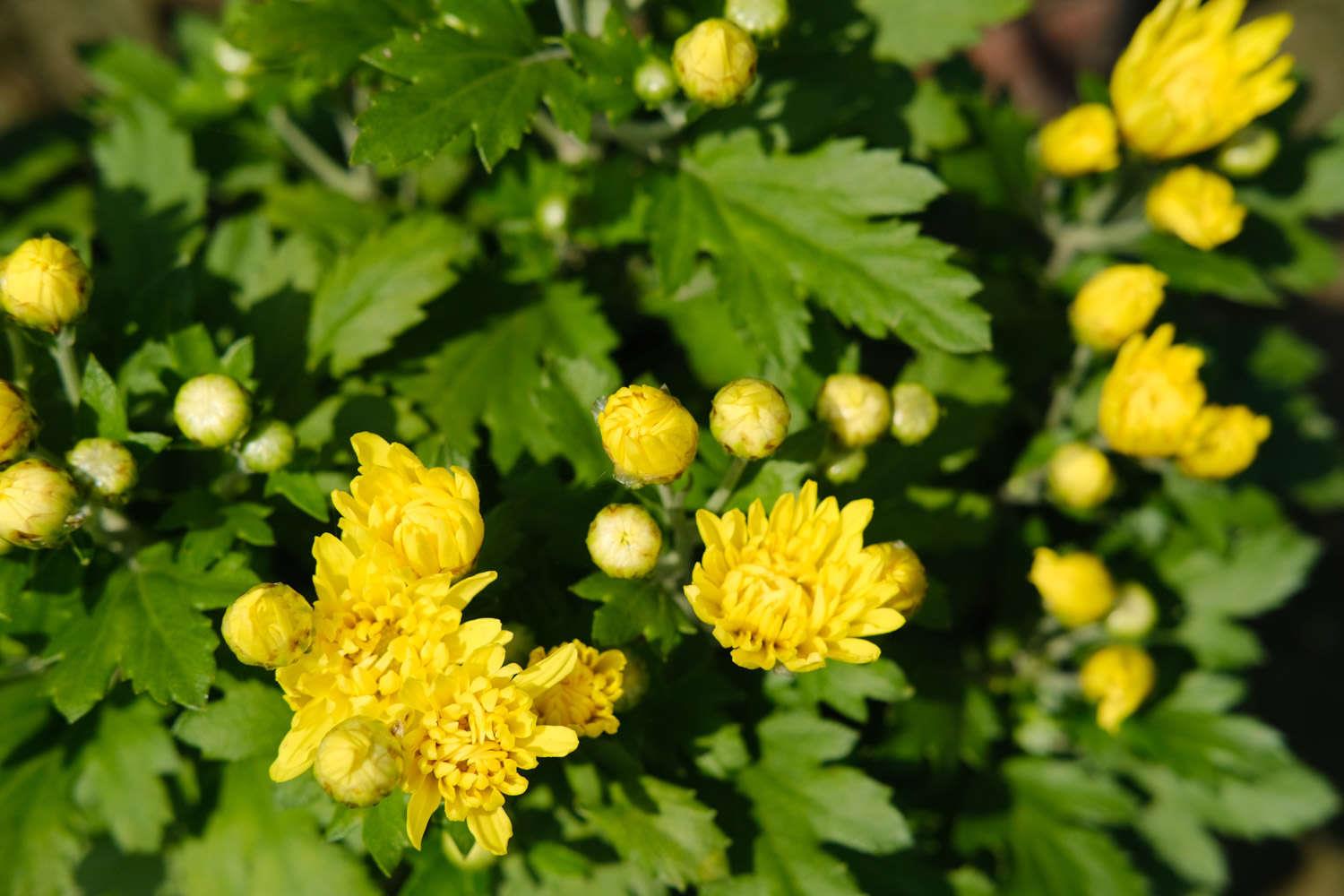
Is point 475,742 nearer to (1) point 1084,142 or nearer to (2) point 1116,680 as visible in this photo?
(2) point 1116,680

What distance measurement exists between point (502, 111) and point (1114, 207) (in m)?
1.67

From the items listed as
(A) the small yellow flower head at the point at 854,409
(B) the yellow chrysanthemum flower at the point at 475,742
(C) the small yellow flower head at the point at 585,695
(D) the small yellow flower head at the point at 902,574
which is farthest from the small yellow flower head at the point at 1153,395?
(B) the yellow chrysanthemum flower at the point at 475,742

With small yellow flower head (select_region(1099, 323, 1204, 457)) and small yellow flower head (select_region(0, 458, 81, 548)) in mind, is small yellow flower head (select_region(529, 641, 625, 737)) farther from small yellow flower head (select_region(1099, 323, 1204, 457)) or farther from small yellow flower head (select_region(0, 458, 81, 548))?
small yellow flower head (select_region(1099, 323, 1204, 457))

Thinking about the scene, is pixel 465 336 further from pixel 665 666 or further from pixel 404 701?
pixel 404 701

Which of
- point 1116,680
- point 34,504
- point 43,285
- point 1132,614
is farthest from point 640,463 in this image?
point 1132,614

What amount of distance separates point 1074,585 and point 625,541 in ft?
3.62

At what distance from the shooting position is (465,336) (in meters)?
2.51

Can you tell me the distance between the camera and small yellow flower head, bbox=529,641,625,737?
67.2 inches

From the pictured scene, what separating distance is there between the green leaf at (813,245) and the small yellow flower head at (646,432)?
525mm

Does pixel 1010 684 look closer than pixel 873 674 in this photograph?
No

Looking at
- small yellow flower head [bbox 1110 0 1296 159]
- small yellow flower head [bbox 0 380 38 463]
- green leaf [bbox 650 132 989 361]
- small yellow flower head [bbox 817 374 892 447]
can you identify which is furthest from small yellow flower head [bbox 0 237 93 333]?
small yellow flower head [bbox 1110 0 1296 159]

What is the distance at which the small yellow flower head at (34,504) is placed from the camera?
1.71 meters

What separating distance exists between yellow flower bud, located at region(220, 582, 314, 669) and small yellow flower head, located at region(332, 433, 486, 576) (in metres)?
0.12

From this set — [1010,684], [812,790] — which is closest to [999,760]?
[1010,684]
